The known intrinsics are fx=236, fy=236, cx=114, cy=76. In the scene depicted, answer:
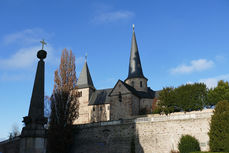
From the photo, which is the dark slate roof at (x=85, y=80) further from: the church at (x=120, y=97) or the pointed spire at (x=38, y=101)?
the pointed spire at (x=38, y=101)

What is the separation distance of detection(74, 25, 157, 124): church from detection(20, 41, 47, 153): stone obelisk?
23535mm

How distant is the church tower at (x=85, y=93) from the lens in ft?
147

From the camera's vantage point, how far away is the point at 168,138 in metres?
24.7

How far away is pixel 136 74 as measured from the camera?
140 ft

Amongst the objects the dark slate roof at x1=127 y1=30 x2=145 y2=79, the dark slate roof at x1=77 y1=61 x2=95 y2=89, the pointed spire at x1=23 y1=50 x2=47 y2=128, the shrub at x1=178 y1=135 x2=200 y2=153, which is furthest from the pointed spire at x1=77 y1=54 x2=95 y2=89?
the pointed spire at x1=23 y1=50 x2=47 y2=128

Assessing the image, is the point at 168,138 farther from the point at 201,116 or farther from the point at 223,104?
the point at 223,104

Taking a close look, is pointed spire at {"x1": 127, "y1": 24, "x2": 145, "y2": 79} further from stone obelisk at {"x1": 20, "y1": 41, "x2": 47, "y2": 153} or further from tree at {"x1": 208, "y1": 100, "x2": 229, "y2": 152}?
stone obelisk at {"x1": 20, "y1": 41, "x2": 47, "y2": 153}

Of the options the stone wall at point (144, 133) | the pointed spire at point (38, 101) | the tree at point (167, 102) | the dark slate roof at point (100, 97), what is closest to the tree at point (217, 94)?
the tree at point (167, 102)

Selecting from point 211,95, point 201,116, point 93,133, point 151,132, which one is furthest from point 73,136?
point 211,95

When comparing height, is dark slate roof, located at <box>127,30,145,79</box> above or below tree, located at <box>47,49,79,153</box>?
above

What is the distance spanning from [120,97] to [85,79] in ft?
41.0

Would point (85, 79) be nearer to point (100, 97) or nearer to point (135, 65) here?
point (100, 97)

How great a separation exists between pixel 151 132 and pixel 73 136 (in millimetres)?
9921

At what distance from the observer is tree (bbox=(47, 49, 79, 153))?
86.4ft
